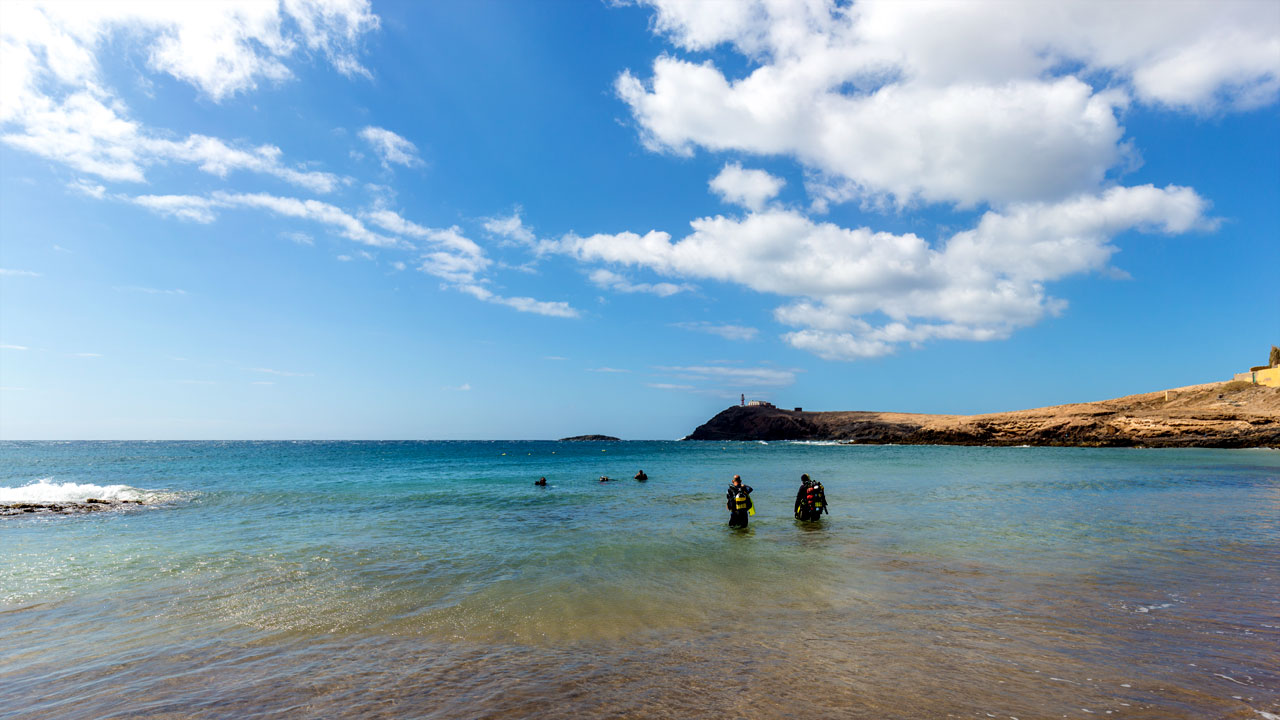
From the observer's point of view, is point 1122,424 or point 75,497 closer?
point 75,497

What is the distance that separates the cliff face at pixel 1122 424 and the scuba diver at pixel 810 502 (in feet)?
271

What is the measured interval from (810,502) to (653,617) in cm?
1241

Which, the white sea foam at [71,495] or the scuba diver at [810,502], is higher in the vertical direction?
the scuba diver at [810,502]

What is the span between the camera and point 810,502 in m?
20.3

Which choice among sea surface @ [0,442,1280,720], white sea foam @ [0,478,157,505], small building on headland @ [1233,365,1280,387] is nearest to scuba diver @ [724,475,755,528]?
sea surface @ [0,442,1280,720]

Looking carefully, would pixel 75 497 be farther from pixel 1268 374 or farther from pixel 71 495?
pixel 1268 374

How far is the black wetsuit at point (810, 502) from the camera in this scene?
66.5 ft

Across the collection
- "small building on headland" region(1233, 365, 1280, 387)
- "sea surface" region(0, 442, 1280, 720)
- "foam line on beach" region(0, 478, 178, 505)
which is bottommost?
"foam line on beach" region(0, 478, 178, 505)

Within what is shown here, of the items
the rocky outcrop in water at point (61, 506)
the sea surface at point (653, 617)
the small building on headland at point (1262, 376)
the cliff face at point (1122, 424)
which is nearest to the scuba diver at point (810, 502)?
the sea surface at point (653, 617)

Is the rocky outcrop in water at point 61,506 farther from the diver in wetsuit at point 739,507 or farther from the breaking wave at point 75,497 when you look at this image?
the diver in wetsuit at point 739,507

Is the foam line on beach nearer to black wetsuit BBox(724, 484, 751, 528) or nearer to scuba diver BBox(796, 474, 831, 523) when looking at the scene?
black wetsuit BBox(724, 484, 751, 528)

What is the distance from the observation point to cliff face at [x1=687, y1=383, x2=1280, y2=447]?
7106 centimetres

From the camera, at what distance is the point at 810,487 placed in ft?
67.5

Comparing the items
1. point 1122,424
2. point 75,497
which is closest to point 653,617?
point 75,497
